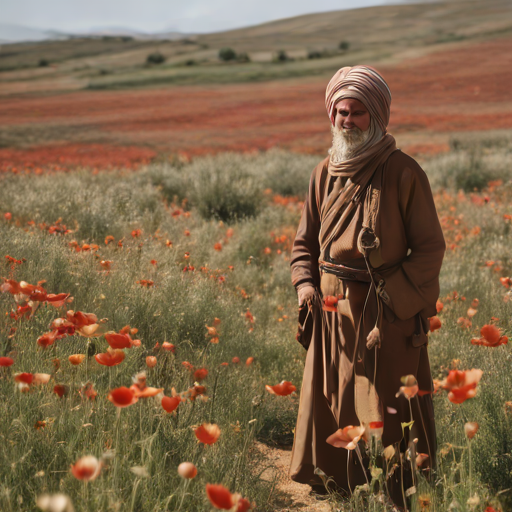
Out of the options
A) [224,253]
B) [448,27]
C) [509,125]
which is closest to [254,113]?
[509,125]

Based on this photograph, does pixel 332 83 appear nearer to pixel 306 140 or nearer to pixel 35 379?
pixel 35 379

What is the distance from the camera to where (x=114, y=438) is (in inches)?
75.5

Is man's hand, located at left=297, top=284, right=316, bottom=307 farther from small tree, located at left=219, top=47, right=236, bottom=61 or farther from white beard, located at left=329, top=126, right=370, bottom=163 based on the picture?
small tree, located at left=219, top=47, right=236, bottom=61

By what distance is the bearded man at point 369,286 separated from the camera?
2146mm

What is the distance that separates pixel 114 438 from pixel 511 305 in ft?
10.1

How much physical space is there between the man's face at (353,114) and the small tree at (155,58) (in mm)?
20831

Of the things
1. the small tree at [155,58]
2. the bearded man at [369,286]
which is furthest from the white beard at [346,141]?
the small tree at [155,58]

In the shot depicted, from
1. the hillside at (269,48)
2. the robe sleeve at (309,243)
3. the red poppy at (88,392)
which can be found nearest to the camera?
the red poppy at (88,392)

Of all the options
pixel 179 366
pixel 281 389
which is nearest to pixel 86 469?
pixel 281 389

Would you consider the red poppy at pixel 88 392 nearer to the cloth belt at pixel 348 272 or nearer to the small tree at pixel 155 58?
the cloth belt at pixel 348 272

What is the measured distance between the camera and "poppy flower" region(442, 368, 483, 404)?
143 cm

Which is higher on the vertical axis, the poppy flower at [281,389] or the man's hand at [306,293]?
the man's hand at [306,293]

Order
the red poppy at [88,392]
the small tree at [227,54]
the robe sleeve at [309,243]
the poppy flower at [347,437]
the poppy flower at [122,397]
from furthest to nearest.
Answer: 1. the small tree at [227,54]
2. the robe sleeve at [309,243]
3. the red poppy at [88,392]
4. the poppy flower at [347,437]
5. the poppy flower at [122,397]

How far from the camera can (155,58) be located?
22.2 metres
